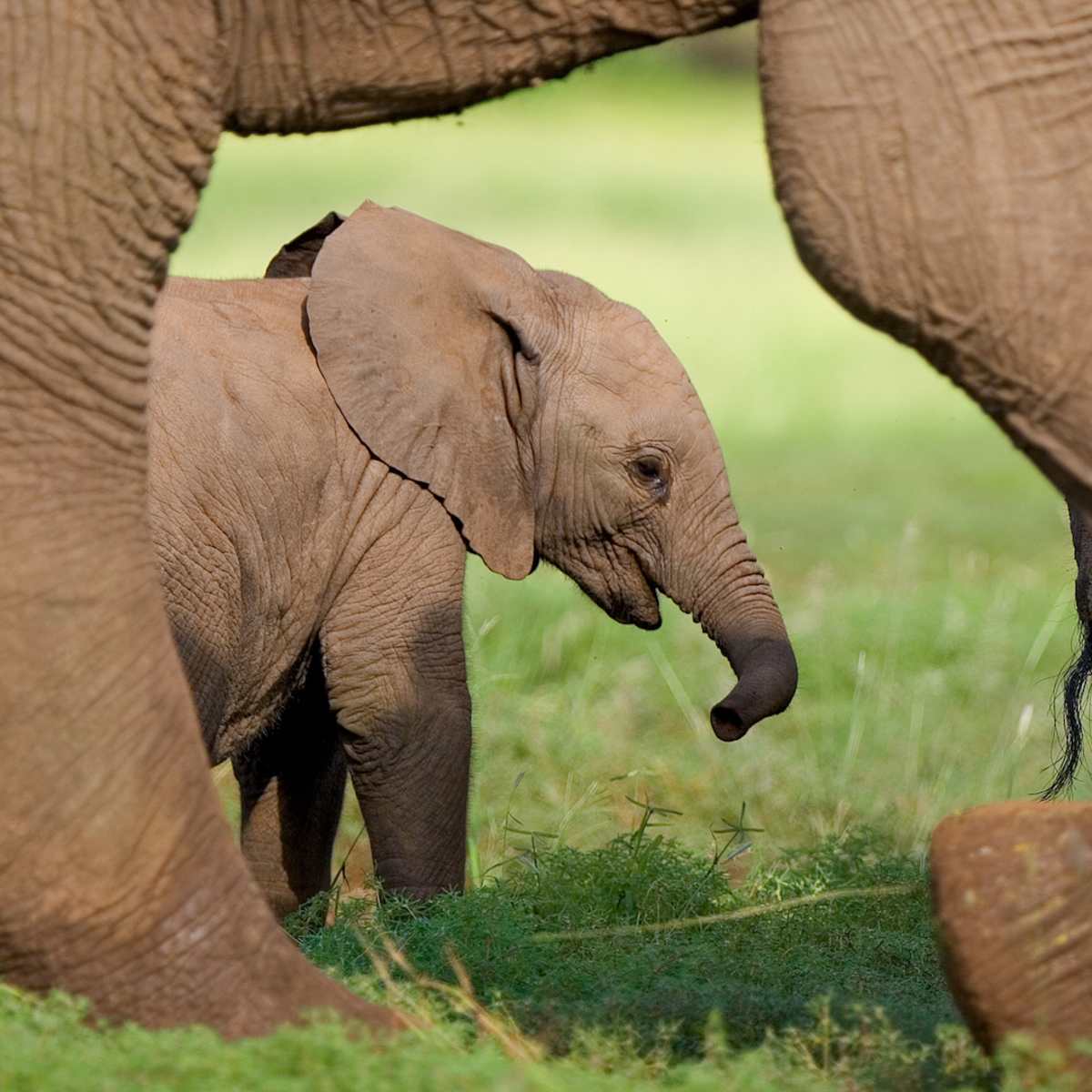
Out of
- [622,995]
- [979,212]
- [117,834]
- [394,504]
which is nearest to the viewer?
[979,212]

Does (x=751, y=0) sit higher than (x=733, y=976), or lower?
higher

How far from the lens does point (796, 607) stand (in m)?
8.95

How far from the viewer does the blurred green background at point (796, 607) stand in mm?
6602

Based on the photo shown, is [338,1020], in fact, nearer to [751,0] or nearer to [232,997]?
[232,997]

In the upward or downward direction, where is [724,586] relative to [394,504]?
downward

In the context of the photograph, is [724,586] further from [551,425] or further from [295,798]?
[295,798]

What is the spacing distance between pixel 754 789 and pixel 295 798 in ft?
4.80

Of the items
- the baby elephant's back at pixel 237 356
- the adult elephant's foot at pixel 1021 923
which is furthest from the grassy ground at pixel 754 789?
the baby elephant's back at pixel 237 356

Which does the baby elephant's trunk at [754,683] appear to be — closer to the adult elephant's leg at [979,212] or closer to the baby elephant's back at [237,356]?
the baby elephant's back at [237,356]

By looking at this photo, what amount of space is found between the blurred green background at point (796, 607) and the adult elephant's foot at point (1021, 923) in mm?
1362

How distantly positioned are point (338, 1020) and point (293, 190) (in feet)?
79.5

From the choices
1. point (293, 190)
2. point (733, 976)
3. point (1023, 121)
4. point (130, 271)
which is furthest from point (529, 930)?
point (293, 190)

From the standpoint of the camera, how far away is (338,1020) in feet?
9.75

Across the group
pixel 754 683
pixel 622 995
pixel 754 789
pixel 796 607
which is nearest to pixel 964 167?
pixel 622 995
